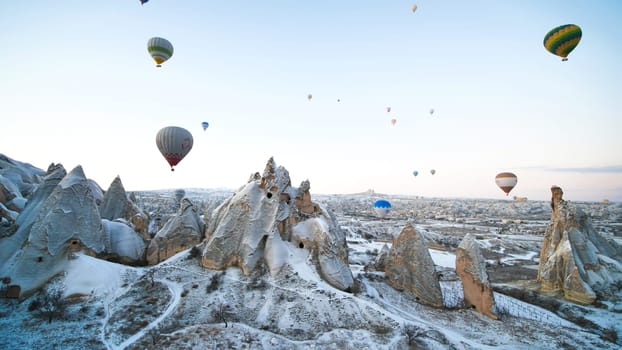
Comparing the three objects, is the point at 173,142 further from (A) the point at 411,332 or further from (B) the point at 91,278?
(A) the point at 411,332

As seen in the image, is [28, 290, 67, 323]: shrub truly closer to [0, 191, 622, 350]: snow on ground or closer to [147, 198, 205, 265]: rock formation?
[0, 191, 622, 350]: snow on ground

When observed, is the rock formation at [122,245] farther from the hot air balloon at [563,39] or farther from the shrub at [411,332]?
the hot air balloon at [563,39]

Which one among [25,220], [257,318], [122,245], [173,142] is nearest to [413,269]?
[257,318]

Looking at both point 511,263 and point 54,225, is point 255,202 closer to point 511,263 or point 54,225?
point 54,225

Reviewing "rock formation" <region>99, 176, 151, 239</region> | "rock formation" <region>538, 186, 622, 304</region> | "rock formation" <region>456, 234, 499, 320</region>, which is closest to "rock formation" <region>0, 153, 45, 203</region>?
"rock formation" <region>99, 176, 151, 239</region>

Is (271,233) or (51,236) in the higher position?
(271,233)
